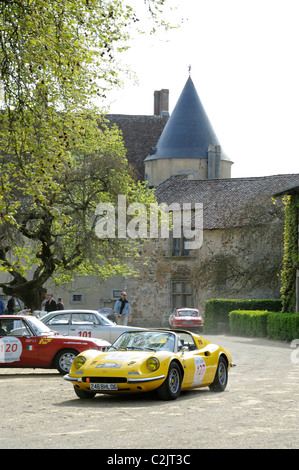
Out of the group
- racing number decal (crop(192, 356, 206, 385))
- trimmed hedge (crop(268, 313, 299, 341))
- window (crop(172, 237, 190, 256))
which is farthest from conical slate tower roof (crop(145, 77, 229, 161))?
racing number decal (crop(192, 356, 206, 385))

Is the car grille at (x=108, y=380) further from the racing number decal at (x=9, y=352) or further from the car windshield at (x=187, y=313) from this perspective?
the car windshield at (x=187, y=313)

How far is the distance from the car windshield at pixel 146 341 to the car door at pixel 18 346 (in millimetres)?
3424

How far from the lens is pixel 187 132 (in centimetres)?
6247

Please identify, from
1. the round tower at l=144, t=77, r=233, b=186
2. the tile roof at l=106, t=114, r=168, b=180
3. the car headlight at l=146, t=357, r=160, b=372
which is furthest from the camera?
the tile roof at l=106, t=114, r=168, b=180

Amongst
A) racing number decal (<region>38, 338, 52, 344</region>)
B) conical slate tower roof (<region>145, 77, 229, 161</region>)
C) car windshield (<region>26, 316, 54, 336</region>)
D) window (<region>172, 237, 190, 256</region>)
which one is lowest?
racing number decal (<region>38, 338, 52, 344</region>)

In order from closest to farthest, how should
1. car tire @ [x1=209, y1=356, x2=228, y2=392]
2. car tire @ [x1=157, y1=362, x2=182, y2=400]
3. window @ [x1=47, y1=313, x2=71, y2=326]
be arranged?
1. car tire @ [x1=157, y1=362, x2=182, y2=400]
2. car tire @ [x1=209, y1=356, x2=228, y2=392]
3. window @ [x1=47, y1=313, x2=71, y2=326]

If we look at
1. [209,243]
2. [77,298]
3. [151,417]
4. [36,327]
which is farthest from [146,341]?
[77,298]

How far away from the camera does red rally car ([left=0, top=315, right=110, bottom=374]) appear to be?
16.8 meters

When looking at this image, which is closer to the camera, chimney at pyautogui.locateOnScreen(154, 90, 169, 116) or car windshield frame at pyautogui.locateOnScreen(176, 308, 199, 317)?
car windshield frame at pyautogui.locateOnScreen(176, 308, 199, 317)

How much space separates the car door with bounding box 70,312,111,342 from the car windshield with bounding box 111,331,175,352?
697 cm

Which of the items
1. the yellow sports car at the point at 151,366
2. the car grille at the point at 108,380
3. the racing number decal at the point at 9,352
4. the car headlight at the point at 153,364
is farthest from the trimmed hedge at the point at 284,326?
the car grille at the point at 108,380

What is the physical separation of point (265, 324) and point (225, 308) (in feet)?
24.9

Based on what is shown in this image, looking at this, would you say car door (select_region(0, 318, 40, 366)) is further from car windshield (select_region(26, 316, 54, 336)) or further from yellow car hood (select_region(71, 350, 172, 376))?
yellow car hood (select_region(71, 350, 172, 376))
